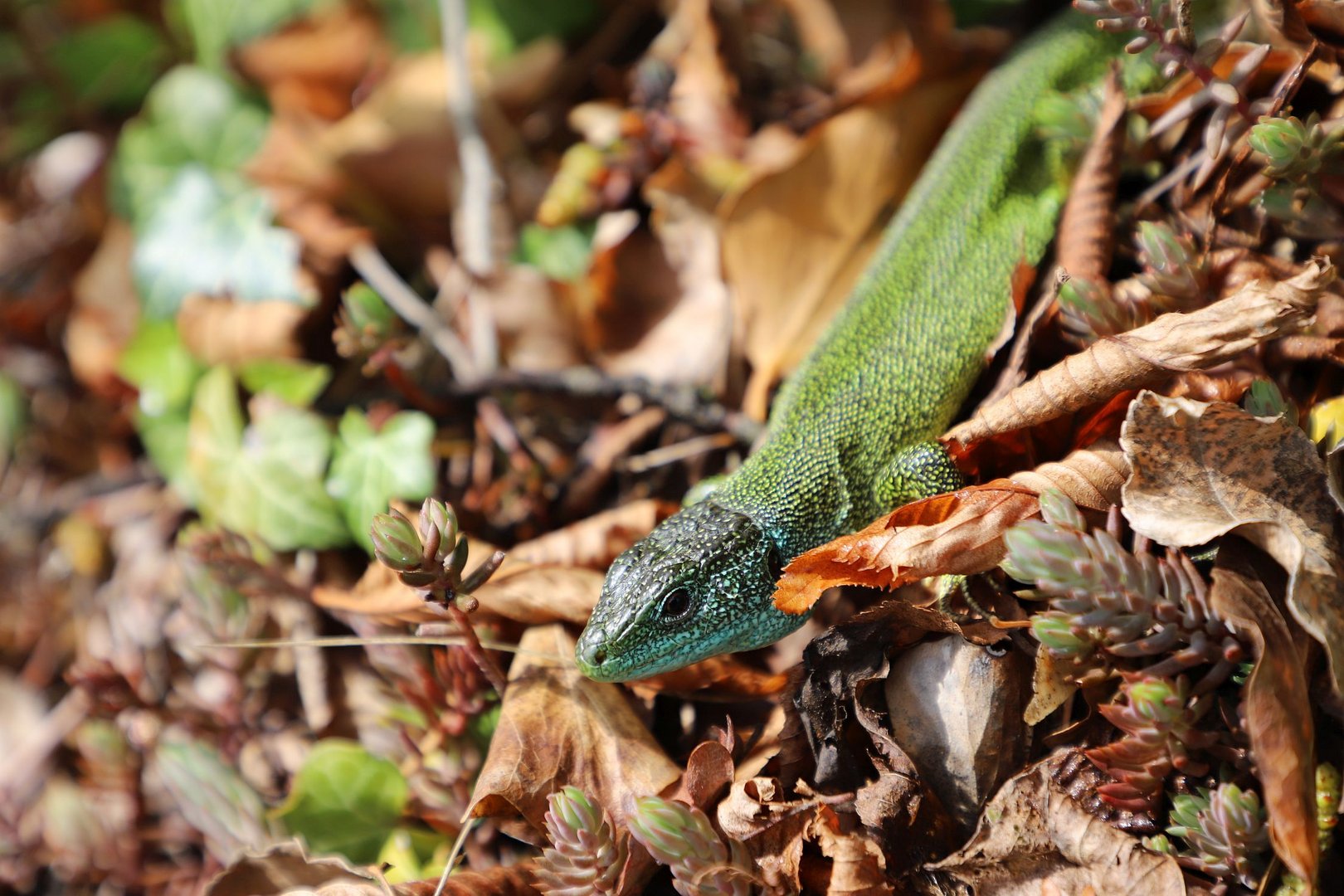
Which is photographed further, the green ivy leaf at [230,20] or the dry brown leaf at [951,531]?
the green ivy leaf at [230,20]

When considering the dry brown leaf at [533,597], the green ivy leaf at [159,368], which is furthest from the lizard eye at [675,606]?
the green ivy leaf at [159,368]

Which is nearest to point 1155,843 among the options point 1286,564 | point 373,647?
point 1286,564

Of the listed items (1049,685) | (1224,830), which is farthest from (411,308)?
(1224,830)

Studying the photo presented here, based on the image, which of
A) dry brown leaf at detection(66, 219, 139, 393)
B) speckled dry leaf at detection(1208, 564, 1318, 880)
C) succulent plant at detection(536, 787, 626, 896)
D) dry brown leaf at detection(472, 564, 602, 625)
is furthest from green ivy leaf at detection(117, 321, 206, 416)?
speckled dry leaf at detection(1208, 564, 1318, 880)

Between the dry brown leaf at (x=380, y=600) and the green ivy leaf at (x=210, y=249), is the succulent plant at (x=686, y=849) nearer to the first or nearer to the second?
the dry brown leaf at (x=380, y=600)

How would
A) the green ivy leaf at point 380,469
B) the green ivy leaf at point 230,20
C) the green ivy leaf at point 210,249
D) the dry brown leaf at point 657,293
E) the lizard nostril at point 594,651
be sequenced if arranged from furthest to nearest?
the green ivy leaf at point 230,20 → the green ivy leaf at point 210,249 → the dry brown leaf at point 657,293 → the green ivy leaf at point 380,469 → the lizard nostril at point 594,651

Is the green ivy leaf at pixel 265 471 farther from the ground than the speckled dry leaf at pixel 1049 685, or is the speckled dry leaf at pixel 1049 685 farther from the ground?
the speckled dry leaf at pixel 1049 685
